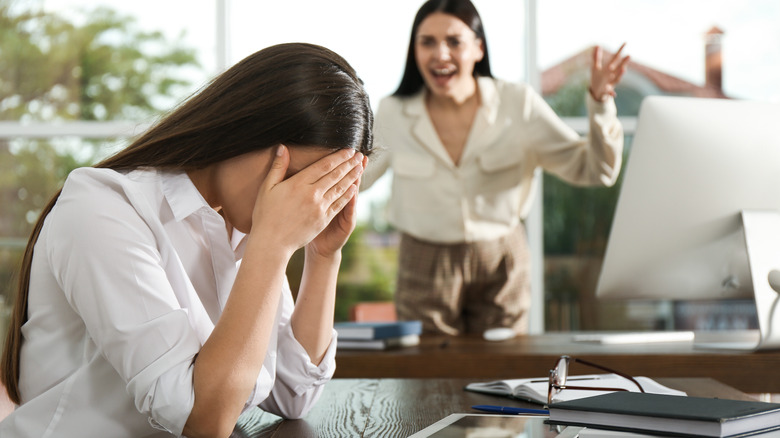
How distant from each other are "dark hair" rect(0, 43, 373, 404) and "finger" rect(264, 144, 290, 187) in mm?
13

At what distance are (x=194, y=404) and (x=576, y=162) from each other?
2001mm

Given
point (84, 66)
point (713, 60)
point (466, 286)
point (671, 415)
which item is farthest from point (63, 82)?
point (671, 415)

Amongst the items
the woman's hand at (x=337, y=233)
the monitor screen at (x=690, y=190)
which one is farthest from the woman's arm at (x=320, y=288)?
the monitor screen at (x=690, y=190)

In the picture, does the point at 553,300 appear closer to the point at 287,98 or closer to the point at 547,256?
the point at 547,256

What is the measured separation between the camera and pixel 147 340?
99 centimetres

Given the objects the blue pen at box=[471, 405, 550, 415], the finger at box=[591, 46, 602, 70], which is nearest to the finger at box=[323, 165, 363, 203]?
the blue pen at box=[471, 405, 550, 415]

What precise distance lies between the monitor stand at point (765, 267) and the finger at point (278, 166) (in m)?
1.13

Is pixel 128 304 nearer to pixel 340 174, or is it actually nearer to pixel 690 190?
pixel 340 174

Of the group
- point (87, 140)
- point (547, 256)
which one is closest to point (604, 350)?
point (547, 256)

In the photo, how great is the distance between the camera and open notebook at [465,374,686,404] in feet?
4.30

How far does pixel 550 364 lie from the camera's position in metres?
1.78

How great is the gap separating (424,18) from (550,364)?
1.42m

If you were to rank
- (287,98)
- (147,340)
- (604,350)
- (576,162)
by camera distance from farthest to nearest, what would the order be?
(576,162) < (604,350) < (287,98) < (147,340)

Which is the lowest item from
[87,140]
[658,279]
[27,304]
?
[27,304]
